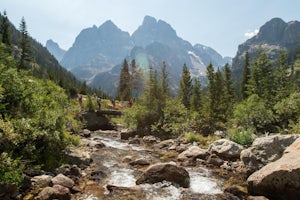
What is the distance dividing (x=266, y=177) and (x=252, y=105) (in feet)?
75.3

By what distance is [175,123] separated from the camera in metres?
39.1

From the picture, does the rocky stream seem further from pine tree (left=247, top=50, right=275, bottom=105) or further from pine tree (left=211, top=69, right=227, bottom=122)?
pine tree (left=247, top=50, right=275, bottom=105)

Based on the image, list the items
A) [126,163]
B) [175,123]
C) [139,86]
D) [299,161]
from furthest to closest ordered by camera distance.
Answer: [139,86] → [175,123] → [126,163] → [299,161]

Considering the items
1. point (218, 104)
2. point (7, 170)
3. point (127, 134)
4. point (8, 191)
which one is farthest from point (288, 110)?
point (7, 170)

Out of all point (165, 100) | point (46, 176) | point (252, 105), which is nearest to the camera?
point (46, 176)

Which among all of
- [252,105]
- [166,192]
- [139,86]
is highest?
[139,86]

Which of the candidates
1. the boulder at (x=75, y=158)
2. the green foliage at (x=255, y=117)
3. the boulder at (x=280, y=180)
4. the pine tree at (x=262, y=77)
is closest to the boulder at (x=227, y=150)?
the boulder at (x=280, y=180)

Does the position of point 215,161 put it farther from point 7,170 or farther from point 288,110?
point 288,110

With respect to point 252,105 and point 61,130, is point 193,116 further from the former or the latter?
point 61,130

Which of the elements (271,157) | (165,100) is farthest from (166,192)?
(165,100)

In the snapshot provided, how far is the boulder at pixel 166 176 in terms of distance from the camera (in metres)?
16.1

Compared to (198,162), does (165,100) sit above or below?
above

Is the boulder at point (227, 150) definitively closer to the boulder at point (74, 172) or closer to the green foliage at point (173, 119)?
the boulder at point (74, 172)

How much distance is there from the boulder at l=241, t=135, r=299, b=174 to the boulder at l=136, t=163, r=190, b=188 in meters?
4.54
